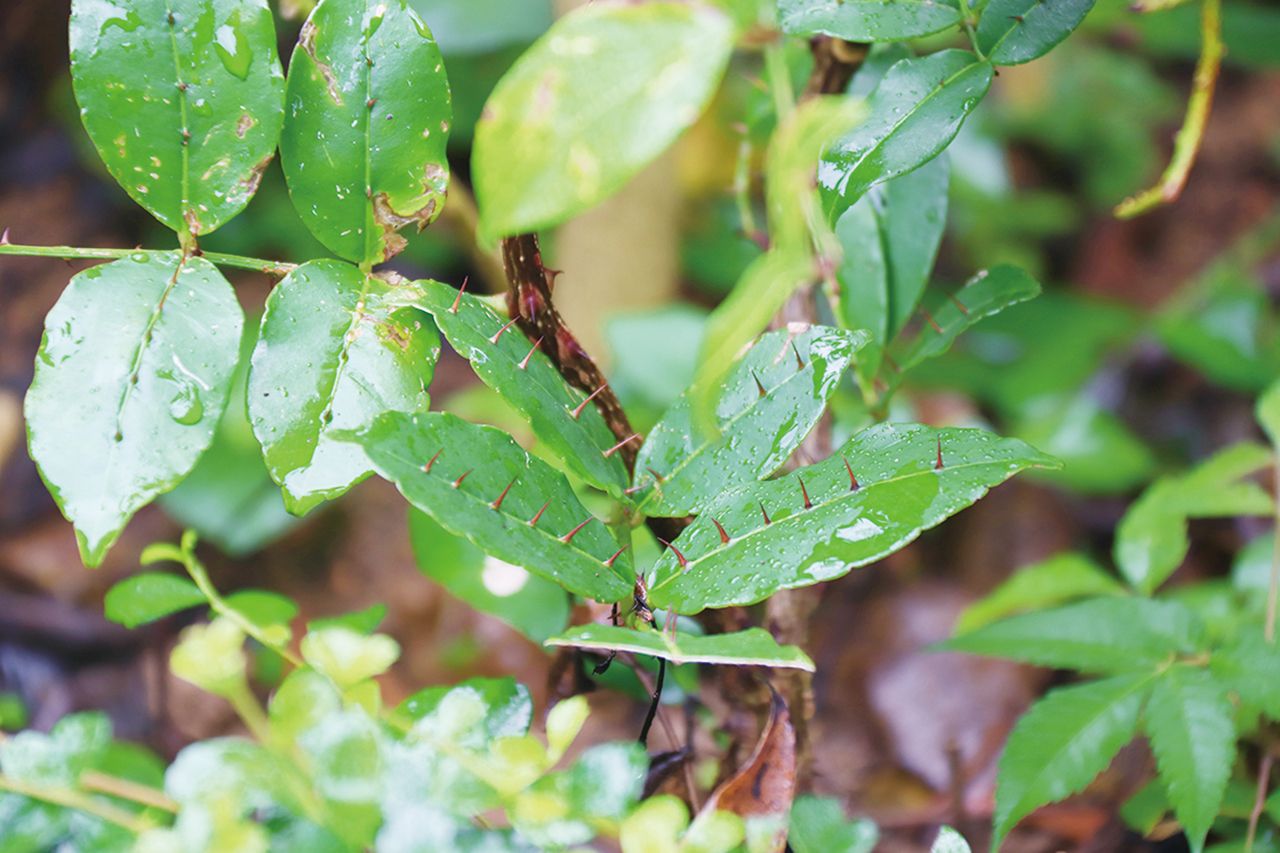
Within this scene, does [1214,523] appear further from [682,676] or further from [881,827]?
[682,676]

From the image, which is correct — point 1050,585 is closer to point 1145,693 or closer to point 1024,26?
point 1145,693

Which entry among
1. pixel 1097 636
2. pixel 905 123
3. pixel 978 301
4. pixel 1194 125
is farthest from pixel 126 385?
pixel 1194 125

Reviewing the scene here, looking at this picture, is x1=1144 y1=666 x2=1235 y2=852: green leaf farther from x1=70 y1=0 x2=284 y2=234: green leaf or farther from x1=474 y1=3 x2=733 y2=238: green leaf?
x1=70 y1=0 x2=284 y2=234: green leaf

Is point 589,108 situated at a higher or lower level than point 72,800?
higher

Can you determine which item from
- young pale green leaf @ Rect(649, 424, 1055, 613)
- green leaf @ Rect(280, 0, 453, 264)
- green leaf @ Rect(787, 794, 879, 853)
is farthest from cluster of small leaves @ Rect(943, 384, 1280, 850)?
green leaf @ Rect(280, 0, 453, 264)

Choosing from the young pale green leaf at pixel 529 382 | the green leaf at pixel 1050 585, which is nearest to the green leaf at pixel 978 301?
the young pale green leaf at pixel 529 382
